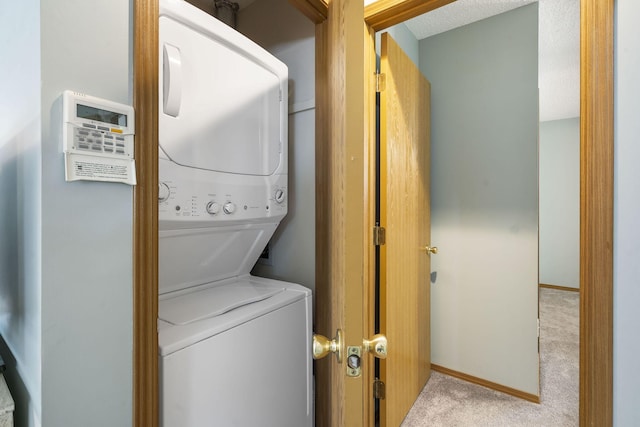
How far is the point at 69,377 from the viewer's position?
68 centimetres

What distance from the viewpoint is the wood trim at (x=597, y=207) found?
94 centimetres

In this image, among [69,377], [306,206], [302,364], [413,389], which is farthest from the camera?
[413,389]

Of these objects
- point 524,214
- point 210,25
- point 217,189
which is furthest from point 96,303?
point 524,214

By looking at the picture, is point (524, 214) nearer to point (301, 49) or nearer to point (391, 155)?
point (391, 155)

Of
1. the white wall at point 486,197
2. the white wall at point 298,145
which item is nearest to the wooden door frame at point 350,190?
the white wall at point 298,145

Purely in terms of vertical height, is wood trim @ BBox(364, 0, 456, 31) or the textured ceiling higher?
the textured ceiling

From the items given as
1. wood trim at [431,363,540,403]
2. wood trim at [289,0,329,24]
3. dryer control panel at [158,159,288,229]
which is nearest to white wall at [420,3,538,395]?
wood trim at [431,363,540,403]

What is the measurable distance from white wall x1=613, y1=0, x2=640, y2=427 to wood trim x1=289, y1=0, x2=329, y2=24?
1.00 meters

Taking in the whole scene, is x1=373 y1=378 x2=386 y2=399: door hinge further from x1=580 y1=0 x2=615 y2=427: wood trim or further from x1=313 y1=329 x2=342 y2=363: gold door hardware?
x1=313 y1=329 x2=342 y2=363: gold door hardware

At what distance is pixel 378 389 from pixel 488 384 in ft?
3.64

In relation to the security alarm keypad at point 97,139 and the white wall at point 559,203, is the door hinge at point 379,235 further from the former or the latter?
the white wall at point 559,203

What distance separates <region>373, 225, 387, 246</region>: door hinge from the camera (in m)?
1.64

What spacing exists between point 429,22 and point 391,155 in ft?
4.28

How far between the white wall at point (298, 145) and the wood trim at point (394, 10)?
1.06ft
